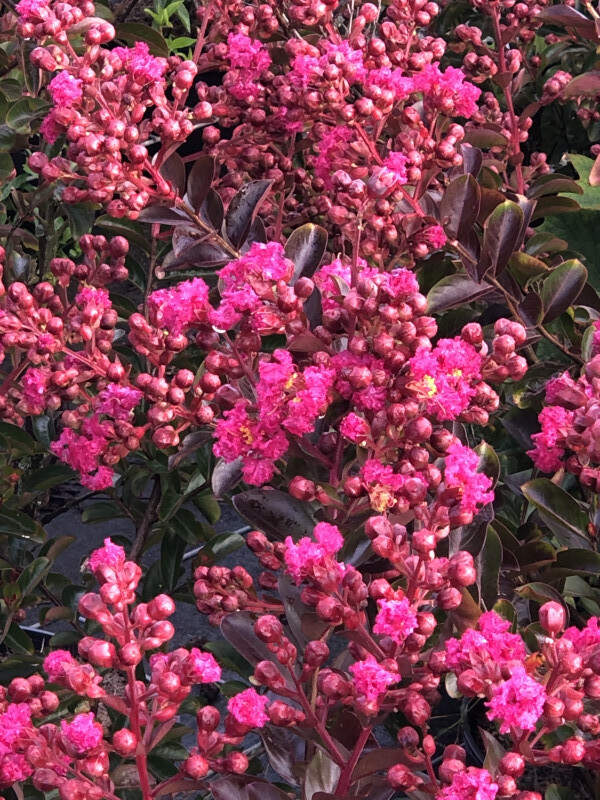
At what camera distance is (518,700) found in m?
0.56

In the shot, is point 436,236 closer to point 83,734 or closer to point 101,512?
point 83,734

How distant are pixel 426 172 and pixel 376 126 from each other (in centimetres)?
7

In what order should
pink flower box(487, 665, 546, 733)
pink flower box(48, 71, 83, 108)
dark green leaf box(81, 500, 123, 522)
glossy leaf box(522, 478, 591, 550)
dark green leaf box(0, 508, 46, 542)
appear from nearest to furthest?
pink flower box(487, 665, 546, 733), glossy leaf box(522, 478, 591, 550), pink flower box(48, 71, 83, 108), dark green leaf box(0, 508, 46, 542), dark green leaf box(81, 500, 123, 522)

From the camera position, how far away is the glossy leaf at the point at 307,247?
0.90 m

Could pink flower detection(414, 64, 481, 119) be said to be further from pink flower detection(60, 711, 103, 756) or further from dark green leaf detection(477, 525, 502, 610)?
pink flower detection(60, 711, 103, 756)

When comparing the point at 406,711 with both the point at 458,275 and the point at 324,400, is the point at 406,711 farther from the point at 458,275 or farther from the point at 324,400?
the point at 458,275

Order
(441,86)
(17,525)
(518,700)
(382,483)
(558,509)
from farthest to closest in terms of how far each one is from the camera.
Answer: (17,525) → (441,86) → (558,509) → (382,483) → (518,700)

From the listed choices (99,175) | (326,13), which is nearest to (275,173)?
(326,13)

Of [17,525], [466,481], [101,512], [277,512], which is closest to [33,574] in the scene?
[17,525]

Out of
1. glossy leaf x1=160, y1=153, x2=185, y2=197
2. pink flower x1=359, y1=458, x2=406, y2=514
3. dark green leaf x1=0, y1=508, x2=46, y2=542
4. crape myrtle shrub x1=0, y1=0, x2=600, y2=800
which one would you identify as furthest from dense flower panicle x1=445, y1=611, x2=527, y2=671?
dark green leaf x1=0, y1=508, x2=46, y2=542

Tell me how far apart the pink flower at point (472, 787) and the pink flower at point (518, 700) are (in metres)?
0.04

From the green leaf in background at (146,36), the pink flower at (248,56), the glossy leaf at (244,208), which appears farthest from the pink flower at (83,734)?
the green leaf in background at (146,36)

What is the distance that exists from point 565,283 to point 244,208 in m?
0.33

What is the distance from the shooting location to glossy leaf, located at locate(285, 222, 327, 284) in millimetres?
902
